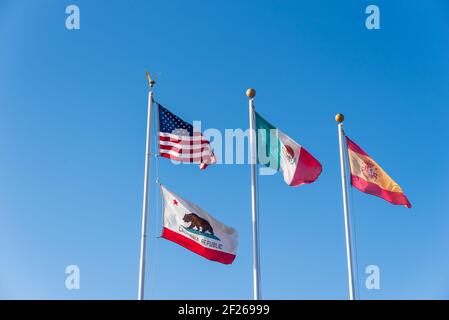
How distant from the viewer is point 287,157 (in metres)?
25.0

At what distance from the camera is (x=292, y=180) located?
24.7 m

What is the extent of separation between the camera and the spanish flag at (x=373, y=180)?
25.3 metres

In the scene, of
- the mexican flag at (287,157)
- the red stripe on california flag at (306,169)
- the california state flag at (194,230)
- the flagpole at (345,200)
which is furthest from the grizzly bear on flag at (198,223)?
the flagpole at (345,200)

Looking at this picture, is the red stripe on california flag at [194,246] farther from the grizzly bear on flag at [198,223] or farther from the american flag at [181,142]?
the american flag at [181,142]

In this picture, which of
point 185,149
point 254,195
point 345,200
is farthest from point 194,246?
point 345,200

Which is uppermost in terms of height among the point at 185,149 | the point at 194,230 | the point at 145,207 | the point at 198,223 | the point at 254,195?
the point at 185,149

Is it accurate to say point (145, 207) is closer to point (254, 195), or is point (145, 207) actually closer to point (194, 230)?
point (194, 230)

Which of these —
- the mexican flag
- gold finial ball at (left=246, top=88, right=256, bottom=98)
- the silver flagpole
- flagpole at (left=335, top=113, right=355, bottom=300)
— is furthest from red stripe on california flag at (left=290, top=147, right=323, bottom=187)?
the silver flagpole

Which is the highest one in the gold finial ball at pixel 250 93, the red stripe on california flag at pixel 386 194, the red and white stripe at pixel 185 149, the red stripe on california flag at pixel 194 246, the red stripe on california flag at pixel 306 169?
the gold finial ball at pixel 250 93

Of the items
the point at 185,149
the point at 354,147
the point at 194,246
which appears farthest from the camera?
the point at 354,147

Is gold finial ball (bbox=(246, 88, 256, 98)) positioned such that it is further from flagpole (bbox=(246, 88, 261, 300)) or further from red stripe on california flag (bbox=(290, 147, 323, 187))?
red stripe on california flag (bbox=(290, 147, 323, 187))

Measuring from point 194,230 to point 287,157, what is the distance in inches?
196

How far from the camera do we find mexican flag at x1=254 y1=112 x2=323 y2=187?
24891 mm
